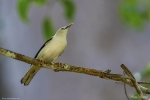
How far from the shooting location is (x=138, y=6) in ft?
1.43

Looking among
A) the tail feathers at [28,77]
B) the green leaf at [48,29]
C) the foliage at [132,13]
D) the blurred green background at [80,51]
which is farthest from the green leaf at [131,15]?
the blurred green background at [80,51]

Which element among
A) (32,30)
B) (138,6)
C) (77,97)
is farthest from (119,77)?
(32,30)

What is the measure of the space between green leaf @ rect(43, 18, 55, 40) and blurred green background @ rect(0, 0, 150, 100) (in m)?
1.59

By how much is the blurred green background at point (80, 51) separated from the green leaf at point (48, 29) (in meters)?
1.59

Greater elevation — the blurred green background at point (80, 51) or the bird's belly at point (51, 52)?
the blurred green background at point (80, 51)

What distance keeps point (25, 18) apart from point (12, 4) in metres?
1.81

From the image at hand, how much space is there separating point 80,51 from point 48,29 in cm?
177

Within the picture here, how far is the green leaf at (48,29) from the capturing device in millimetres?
439

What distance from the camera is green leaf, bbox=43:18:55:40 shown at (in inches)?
17.3

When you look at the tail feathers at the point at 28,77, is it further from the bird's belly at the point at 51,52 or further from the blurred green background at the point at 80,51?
the blurred green background at the point at 80,51

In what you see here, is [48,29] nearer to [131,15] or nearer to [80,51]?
[131,15]

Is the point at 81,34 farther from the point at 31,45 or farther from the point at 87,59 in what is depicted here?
the point at 31,45

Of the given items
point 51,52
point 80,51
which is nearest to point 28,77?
point 51,52

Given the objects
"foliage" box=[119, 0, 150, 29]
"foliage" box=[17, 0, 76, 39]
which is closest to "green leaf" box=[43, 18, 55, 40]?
"foliage" box=[17, 0, 76, 39]
